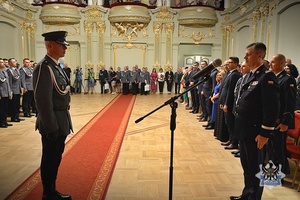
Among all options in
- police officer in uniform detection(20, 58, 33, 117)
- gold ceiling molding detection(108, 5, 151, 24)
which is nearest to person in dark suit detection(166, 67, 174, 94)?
gold ceiling molding detection(108, 5, 151, 24)

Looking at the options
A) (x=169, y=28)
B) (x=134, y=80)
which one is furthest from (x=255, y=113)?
(x=169, y=28)

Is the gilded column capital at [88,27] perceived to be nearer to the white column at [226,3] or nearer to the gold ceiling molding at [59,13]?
the gold ceiling molding at [59,13]

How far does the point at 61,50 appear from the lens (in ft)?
7.80

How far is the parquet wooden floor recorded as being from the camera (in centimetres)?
276

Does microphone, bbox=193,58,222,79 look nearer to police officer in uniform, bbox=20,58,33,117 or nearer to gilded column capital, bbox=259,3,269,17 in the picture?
police officer in uniform, bbox=20,58,33,117

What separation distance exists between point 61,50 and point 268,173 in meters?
2.38

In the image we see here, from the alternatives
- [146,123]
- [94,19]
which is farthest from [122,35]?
[146,123]

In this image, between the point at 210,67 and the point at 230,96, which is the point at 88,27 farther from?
the point at 210,67

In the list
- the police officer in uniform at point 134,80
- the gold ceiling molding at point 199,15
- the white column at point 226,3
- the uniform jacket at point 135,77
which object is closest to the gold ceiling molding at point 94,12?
the police officer in uniform at point 134,80

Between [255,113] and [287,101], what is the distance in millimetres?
1088

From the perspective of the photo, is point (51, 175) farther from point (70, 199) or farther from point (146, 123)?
point (146, 123)

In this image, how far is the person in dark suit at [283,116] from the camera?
298 cm

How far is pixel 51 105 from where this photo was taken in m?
2.20
